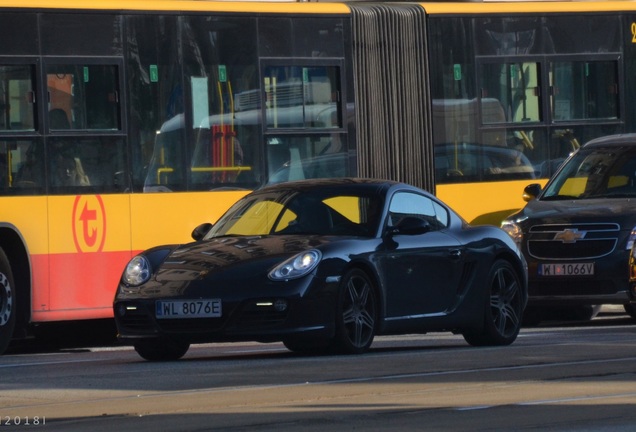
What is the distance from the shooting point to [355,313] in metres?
13.8

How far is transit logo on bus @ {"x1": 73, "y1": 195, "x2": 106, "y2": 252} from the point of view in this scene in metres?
16.9

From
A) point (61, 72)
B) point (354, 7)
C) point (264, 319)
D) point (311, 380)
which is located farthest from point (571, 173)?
point (311, 380)

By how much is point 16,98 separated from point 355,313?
14.9 ft

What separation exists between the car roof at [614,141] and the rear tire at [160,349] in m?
6.92

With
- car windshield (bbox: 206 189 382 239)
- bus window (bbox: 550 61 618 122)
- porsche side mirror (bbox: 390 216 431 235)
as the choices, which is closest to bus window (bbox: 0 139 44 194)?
car windshield (bbox: 206 189 382 239)

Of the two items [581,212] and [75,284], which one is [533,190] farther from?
[75,284]

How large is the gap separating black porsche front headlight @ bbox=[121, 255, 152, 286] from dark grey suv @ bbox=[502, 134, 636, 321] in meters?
5.56

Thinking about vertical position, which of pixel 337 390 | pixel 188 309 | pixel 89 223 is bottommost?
pixel 337 390

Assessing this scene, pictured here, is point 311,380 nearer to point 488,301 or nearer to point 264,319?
point 264,319

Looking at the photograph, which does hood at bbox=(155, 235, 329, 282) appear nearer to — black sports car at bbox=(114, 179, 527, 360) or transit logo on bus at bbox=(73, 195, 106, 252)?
black sports car at bbox=(114, 179, 527, 360)

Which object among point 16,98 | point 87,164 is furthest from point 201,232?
point 16,98

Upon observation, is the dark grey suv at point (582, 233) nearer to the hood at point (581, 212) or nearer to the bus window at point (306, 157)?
the hood at point (581, 212)

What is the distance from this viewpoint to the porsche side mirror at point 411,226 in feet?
46.9

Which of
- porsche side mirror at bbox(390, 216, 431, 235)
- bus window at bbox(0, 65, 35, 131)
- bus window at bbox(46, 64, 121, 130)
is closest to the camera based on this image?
porsche side mirror at bbox(390, 216, 431, 235)
